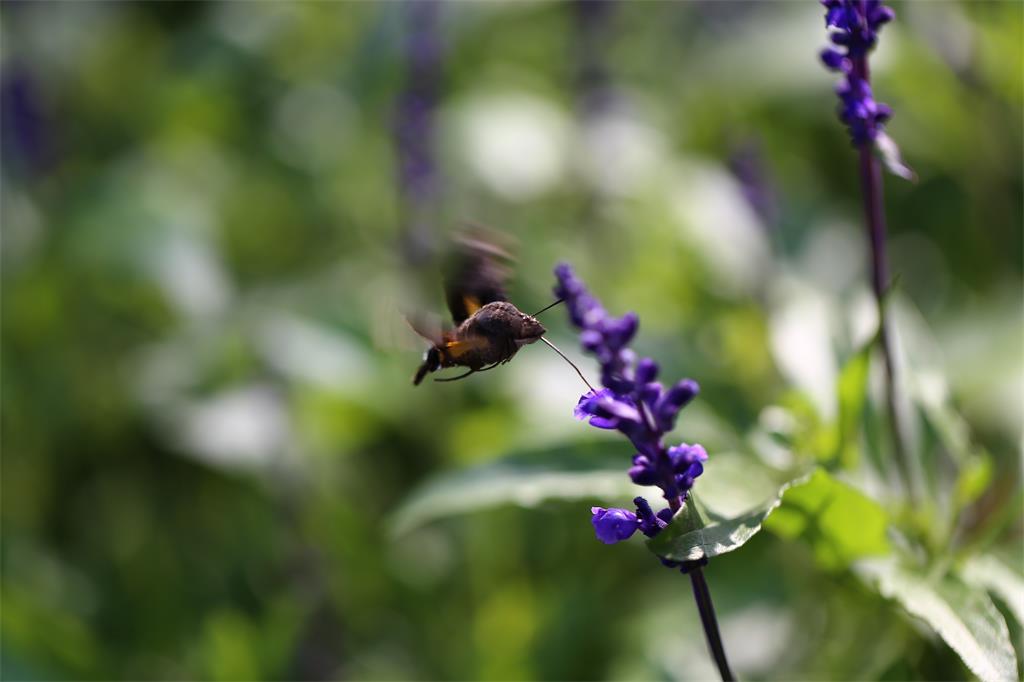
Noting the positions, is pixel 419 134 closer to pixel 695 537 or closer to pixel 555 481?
pixel 555 481

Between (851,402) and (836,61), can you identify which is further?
(851,402)

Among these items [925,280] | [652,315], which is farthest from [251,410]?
[925,280]

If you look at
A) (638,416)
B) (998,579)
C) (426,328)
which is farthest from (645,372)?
(998,579)

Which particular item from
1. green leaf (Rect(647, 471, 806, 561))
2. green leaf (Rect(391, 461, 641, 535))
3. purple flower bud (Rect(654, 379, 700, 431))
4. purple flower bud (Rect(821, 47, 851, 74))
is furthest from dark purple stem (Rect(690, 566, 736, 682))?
purple flower bud (Rect(821, 47, 851, 74))

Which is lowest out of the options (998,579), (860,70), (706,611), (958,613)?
(998,579)

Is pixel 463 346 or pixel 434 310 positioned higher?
pixel 463 346

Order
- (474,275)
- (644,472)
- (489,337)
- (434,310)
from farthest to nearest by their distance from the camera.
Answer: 1. (434,310)
2. (474,275)
3. (489,337)
4. (644,472)

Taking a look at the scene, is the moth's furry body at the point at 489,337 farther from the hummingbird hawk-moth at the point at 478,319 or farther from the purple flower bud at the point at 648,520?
the purple flower bud at the point at 648,520

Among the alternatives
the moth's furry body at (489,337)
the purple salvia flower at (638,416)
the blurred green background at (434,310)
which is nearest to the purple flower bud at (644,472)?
the purple salvia flower at (638,416)
